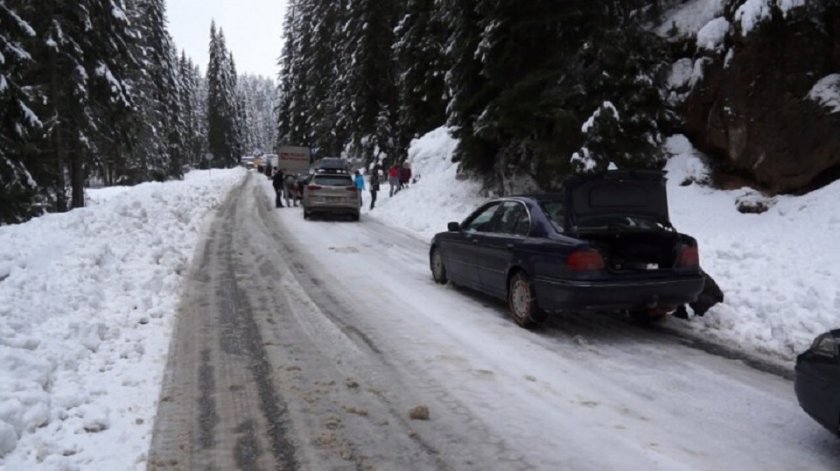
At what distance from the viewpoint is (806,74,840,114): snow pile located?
37.4ft

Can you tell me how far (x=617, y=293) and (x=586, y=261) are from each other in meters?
0.50

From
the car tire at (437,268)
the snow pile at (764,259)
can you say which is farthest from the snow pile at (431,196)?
the snow pile at (764,259)

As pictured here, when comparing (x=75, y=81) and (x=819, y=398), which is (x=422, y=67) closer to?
(x=75, y=81)

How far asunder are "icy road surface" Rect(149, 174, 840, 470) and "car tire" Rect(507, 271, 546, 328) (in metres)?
0.19

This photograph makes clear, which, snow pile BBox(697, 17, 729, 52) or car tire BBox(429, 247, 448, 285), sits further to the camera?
snow pile BBox(697, 17, 729, 52)

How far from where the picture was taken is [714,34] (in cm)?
1338

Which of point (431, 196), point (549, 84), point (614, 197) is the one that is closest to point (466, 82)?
point (549, 84)

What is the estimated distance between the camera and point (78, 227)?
40.6 feet

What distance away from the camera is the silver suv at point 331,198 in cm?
2083

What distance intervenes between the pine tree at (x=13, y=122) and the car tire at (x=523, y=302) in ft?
42.4

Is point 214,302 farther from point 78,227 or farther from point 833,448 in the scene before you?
point 833,448

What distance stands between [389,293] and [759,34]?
30.4ft

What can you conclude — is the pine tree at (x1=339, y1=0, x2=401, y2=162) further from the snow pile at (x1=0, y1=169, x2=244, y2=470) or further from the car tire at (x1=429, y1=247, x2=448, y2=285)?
the car tire at (x1=429, y1=247, x2=448, y2=285)

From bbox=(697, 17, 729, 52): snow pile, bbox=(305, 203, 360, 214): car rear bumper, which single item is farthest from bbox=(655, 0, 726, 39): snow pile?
bbox=(305, 203, 360, 214): car rear bumper
